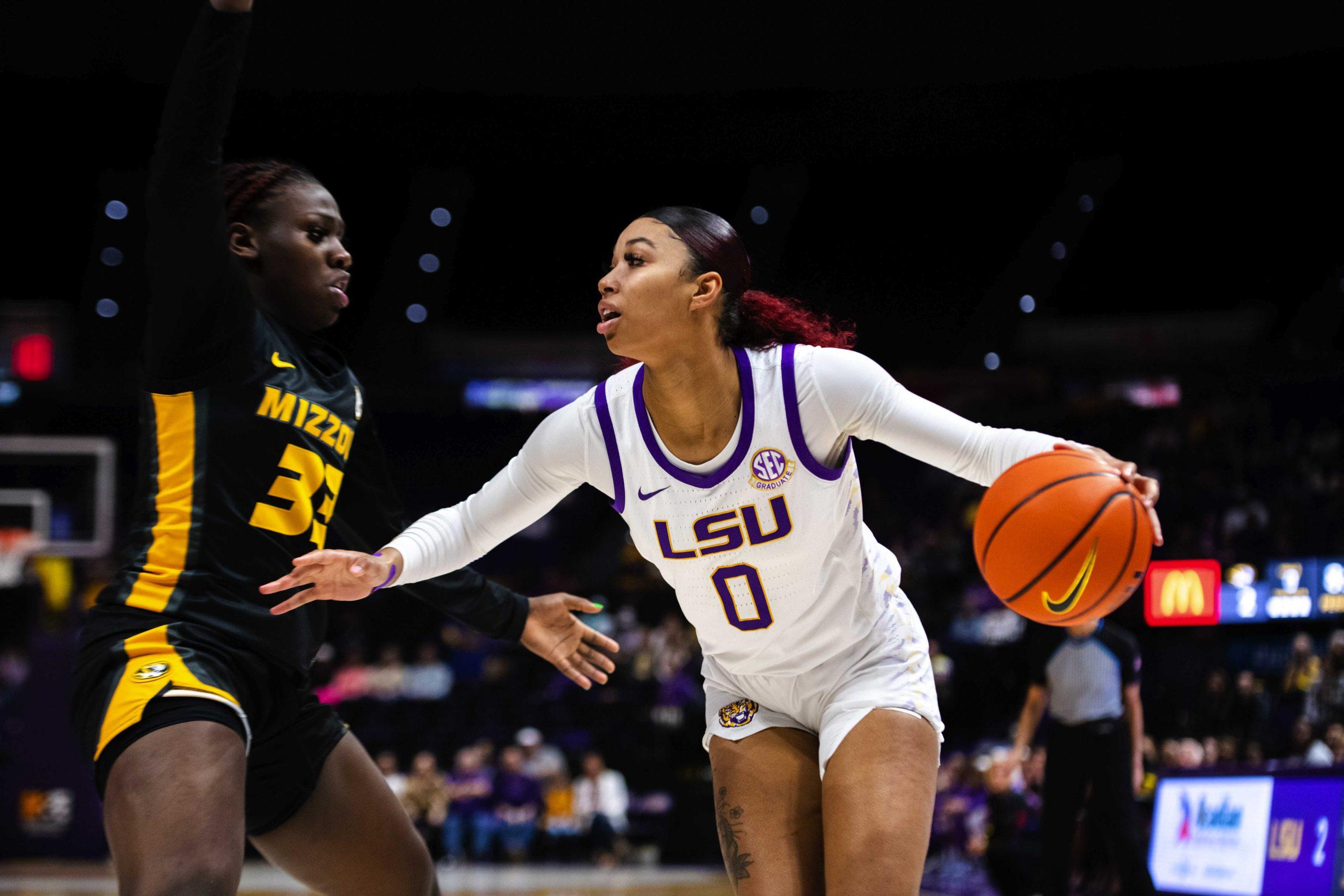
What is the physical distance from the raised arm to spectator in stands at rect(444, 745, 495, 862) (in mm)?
10697

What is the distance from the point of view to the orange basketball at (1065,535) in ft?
8.59

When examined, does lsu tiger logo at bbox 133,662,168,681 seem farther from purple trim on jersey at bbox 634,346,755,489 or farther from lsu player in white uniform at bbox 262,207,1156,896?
purple trim on jersey at bbox 634,346,755,489

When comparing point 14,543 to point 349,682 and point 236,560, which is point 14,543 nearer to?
point 349,682

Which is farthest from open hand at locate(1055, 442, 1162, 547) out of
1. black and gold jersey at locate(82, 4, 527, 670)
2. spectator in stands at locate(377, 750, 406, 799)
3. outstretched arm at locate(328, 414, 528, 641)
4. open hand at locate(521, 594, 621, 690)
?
spectator in stands at locate(377, 750, 406, 799)

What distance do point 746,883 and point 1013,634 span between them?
11.8 m

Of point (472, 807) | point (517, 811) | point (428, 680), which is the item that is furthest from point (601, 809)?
point (428, 680)

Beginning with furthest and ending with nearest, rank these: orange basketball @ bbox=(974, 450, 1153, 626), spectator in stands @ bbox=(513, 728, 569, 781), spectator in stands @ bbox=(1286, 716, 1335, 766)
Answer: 1. spectator in stands @ bbox=(513, 728, 569, 781)
2. spectator in stands @ bbox=(1286, 716, 1335, 766)
3. orange basketball @ bbox=(974, 450, 1153, 626)

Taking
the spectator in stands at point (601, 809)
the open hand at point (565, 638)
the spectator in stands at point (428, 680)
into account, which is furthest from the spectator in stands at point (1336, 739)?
the spectator in stands at point (428, 680)

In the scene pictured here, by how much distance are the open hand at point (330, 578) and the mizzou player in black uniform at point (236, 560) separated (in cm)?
14

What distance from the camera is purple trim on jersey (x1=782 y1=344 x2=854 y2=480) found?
9.45 feet

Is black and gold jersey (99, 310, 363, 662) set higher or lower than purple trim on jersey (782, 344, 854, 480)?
lower

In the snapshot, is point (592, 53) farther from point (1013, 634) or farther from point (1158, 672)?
point (1158, 672)

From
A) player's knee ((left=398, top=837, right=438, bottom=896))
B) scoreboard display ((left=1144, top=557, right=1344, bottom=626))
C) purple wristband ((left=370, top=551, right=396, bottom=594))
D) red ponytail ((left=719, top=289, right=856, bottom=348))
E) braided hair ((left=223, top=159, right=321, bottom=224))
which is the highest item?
scoreboard display ((left=1144, top=557, right=1344, bottom=626))

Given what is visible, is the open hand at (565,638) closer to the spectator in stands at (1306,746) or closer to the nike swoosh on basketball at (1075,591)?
the nike swoosh on basketball at (1075,591)
